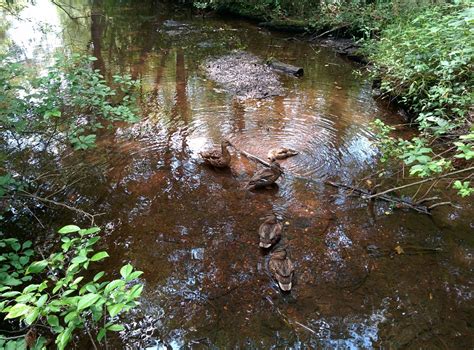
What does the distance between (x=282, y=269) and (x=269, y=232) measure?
1.98 ft

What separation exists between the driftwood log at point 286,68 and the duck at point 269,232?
6596 mm

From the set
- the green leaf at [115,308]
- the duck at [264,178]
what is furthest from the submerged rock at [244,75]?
the green leaf at [115,308]

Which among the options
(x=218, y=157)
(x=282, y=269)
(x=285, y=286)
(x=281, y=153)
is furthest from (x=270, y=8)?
(x=285, y=286)

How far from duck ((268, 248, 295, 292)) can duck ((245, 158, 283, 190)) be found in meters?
1.32

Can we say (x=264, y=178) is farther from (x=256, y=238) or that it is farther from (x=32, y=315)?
(x=32, y=315)

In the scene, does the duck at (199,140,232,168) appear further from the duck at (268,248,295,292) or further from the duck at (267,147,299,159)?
the duck at (268,248,295,292)

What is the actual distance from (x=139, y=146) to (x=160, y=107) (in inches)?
73.4

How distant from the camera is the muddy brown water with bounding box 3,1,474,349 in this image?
11.2 ft

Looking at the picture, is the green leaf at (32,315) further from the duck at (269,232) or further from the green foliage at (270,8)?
the green foliage at (270,8)

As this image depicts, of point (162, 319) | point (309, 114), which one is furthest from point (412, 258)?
point (309, 114)

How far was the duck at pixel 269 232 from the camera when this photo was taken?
425 centimetres

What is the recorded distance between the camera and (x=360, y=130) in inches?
277

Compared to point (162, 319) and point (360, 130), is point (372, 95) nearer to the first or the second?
point (360, 130)

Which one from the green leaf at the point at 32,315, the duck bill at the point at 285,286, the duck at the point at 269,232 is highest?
the green leaf at the point at 32,315
